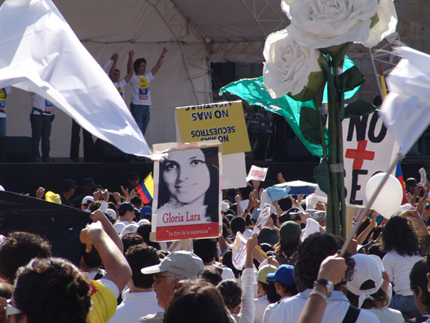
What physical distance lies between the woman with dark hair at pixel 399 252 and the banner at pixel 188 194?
41.1 inches

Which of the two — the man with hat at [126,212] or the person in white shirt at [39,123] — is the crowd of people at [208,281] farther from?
the person in white shirt at [39,123]

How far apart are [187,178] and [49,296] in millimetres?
2230

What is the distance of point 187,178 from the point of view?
356 centimetres

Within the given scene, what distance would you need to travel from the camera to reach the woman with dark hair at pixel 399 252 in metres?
3.08

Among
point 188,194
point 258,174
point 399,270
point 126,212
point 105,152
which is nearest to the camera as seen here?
point 399,270

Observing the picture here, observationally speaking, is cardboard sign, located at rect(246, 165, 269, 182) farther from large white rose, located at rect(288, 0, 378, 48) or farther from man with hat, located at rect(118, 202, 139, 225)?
large white rose, located at rect(288, 0, 378, 48)

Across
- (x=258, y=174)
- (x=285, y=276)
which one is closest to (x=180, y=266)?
(x=285, y=276)

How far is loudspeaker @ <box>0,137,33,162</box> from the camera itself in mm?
8539

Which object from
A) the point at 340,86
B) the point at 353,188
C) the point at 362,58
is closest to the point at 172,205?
the point at 353,188

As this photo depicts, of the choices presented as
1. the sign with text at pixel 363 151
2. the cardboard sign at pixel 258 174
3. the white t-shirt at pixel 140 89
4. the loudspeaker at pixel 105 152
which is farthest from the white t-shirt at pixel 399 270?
the white t-shirt at pixel 140 89

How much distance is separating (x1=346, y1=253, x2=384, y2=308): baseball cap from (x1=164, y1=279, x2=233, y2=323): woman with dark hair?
3.25 feet

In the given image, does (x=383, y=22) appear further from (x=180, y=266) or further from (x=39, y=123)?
(x=39, y=123)

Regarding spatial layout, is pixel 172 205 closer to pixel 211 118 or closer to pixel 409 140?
pixel 211 118

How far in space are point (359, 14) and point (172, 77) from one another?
406 inches
